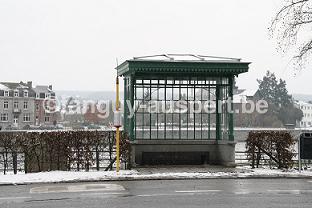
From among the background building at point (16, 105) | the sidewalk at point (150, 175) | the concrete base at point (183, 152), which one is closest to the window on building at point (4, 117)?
A: the background building at point (16, 105)

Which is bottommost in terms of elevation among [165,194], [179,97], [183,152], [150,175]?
[165,194]

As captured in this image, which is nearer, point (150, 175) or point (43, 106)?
point (150, 175)

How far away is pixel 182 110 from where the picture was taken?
20.3 m

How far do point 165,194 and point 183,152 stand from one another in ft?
24.3

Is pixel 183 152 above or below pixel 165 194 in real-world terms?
above

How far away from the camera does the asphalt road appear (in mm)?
10719

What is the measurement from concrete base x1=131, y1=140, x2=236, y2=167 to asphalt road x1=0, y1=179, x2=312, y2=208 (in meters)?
3.97

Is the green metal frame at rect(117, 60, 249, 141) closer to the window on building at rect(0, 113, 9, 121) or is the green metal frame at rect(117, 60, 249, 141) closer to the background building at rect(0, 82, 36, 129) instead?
the background building at rect(0, 82, 36, 129)

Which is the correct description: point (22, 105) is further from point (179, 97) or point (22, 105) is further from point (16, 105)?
point (179, 97)

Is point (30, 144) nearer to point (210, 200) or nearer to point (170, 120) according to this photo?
point (170, 120)

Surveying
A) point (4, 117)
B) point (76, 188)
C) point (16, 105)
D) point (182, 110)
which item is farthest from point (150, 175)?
point (16, 105)

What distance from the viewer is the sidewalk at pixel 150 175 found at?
1482 cm

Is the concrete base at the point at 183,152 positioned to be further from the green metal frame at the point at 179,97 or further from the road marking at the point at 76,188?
the road marking at the point at 76,188

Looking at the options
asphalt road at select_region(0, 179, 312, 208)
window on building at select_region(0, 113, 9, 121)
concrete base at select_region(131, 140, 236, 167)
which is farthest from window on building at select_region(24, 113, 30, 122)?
asphalt road at select_region(0, 179, 312, 208)
